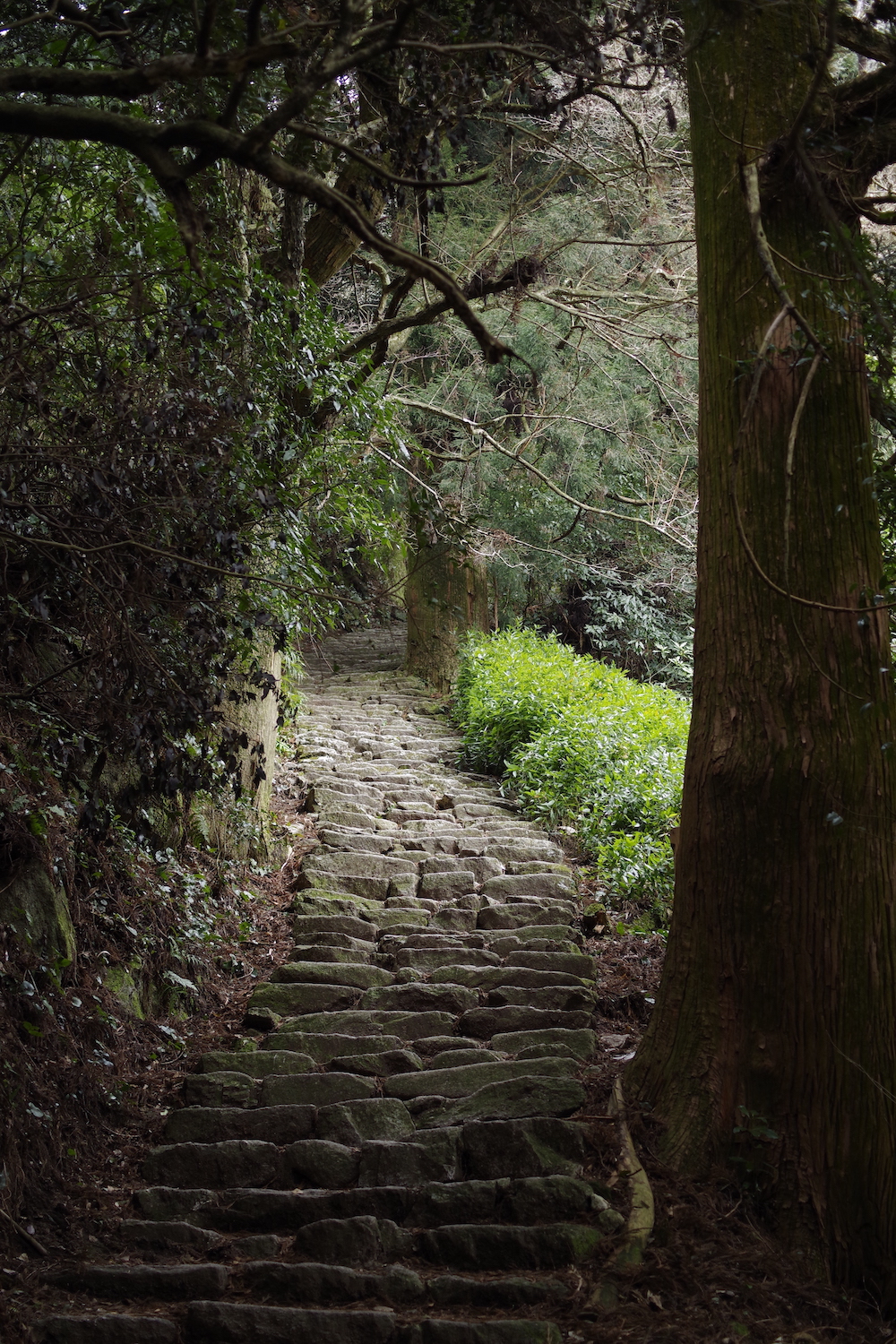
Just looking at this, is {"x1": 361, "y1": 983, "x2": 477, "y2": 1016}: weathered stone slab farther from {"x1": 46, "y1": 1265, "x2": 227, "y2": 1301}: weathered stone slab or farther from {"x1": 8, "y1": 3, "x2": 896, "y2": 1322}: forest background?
{"x1": 46, "y1": 1265, "x2": 227, "y2": 1301}: weathered stone slab

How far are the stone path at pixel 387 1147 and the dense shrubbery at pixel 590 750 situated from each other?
0.59m

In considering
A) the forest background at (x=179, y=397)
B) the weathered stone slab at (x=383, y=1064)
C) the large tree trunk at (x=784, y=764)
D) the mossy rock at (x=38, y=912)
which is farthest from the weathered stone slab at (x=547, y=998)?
the mossy rock at (x=38, y=912)

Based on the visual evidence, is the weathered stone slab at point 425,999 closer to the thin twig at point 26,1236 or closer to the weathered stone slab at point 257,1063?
the weathered stone slab at point 257,1063

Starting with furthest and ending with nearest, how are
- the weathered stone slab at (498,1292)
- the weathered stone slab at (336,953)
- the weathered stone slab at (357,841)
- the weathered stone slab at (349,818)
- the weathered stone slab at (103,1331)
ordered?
the weathered stone slab at (349,818) < the weathered stone slab at (357,841) < the weathered stone slab at (336,953) < the weathered stone slab at (498,1292) < the weathered stone slab at (103,1331)

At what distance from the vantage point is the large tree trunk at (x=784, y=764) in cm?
360

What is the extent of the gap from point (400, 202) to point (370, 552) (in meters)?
2.64

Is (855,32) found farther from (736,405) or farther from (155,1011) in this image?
(155,1011)

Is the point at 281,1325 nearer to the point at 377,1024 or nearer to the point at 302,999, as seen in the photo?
the point at 377,1024

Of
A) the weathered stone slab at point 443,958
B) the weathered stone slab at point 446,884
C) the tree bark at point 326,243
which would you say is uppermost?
the tree bark at point 326,243

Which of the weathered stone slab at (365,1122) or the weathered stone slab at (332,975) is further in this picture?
the weathered stone slab at (332,975)

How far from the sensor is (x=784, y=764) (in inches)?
147

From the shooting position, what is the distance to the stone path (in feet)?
10.8

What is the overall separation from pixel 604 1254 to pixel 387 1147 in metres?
1.01

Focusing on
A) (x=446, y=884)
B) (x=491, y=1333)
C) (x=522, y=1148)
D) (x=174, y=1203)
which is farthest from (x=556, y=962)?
(x=491, y=1333)
